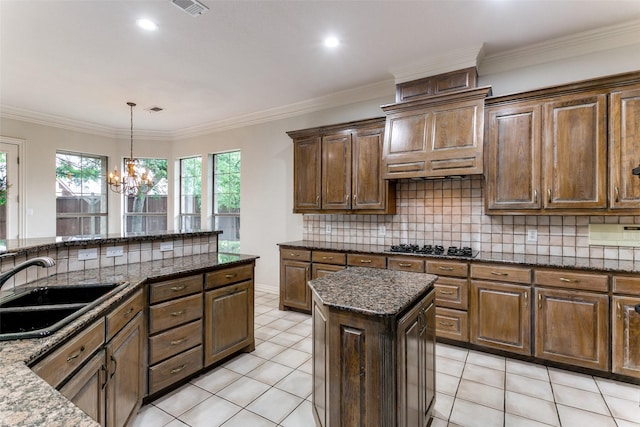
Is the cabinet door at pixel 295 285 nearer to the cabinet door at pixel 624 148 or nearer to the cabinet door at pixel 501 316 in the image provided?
the cabinet door at pixel 501 316

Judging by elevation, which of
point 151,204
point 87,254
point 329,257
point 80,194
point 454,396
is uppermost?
point 80,194

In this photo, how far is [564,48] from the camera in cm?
307

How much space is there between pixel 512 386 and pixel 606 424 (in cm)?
56

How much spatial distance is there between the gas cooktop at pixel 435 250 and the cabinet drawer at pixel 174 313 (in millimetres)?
2136

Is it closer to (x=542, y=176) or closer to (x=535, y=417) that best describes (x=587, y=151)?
(x=542, y=176)

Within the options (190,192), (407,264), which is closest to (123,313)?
(407,264)

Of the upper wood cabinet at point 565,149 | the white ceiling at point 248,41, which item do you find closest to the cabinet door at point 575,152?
the upper wood cabinet at point 565,149

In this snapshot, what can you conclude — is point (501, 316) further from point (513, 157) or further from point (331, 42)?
point (331, 42)

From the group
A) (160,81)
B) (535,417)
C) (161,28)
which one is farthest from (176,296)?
(160,81)

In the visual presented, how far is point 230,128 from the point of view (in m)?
5.73

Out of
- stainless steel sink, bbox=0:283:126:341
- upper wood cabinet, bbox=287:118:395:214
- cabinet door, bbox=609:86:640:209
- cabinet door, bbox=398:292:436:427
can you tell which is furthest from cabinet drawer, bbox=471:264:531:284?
stainless steel sink, bbox=0:283:126:341

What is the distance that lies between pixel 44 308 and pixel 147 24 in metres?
2.47

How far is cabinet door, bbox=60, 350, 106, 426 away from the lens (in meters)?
1.30

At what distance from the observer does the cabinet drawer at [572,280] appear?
8.36 feet
